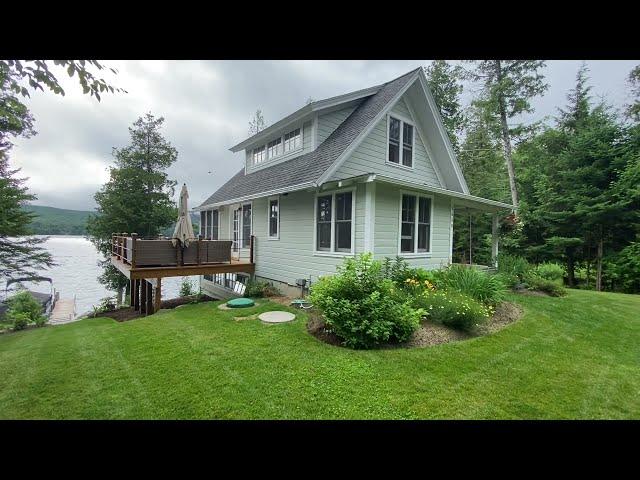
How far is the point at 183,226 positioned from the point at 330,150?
5241 millimetres

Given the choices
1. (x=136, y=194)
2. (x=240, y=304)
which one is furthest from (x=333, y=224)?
(x=136, y=194)

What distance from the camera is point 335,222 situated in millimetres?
8469

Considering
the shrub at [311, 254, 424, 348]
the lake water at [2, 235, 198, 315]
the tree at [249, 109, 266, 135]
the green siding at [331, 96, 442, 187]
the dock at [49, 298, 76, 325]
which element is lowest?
the dock at [49, 298, 76, 325]

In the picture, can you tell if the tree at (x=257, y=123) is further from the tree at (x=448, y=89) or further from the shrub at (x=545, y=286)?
→ the shrub at (x=545, y=286)

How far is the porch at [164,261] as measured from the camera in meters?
8.84

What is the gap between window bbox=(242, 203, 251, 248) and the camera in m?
12.6

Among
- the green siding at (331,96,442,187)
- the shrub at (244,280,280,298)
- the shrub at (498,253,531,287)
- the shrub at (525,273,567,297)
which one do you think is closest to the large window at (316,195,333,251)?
the green siding at (331,96,442,187)

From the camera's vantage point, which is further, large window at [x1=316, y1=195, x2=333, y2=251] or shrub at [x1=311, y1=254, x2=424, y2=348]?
large window at [x1=316, y1=195, x2=333, y2=251]

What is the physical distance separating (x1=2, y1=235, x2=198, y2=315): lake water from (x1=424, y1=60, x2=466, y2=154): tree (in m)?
20.9

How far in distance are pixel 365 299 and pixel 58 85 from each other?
4.82 m

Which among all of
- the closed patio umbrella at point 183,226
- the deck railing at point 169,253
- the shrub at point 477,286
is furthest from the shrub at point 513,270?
the closed patio umbrella at point 183,226

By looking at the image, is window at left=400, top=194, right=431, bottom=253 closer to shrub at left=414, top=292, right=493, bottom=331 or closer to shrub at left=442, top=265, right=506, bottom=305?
shrub at left=442, top=265, right=506, bottom=305
